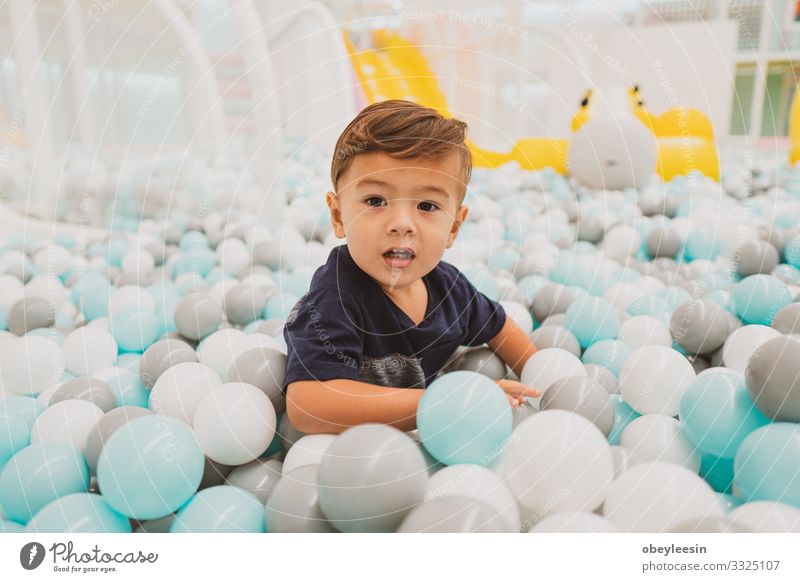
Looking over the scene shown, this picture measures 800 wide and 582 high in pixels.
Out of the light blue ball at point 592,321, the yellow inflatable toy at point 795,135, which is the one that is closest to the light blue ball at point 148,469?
the light blue ball at point 592,321

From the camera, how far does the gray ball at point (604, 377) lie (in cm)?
85

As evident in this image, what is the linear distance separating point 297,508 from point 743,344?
641 mm

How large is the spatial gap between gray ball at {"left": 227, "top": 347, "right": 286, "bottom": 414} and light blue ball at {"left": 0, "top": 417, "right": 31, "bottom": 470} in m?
0.24

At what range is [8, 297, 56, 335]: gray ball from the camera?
1112 millimetres

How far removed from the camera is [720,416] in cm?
64

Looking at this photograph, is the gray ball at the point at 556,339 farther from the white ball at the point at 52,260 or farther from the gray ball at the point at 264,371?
the white ball at the point at 52,260

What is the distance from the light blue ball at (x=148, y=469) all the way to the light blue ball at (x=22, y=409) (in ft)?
0.74

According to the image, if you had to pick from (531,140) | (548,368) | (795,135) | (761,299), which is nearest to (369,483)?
(548,368)

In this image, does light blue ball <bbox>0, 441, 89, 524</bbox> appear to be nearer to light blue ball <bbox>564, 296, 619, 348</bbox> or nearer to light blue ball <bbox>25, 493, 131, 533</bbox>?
light blue ball <bbox>25, 493, 131, 533</bbox>

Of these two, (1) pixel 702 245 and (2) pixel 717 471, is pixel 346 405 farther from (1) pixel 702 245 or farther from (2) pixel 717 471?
(1) pixel 702 245

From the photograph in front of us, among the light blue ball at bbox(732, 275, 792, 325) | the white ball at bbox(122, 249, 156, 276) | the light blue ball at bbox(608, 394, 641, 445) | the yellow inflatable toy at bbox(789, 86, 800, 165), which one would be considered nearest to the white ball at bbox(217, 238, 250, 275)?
the white ball at bbox(122, 249, 156, 276)
